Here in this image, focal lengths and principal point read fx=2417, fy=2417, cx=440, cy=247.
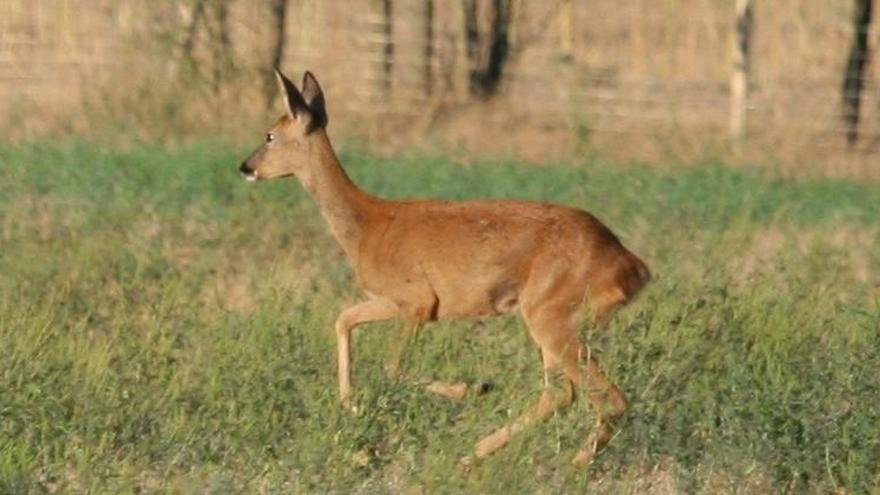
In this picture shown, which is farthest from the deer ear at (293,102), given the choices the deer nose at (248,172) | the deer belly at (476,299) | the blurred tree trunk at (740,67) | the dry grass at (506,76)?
the blurred tree trunk at (740,67)

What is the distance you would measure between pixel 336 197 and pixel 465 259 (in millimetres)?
1090

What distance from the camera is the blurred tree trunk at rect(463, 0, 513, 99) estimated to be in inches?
970

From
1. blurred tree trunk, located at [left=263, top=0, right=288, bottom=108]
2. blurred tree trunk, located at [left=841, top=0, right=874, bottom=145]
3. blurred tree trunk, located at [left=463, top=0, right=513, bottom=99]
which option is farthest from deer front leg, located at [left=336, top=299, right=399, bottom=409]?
blurred tree trunk, located at [left=463, top=0, right=513, bottom=99]

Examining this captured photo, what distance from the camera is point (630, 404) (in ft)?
30.2

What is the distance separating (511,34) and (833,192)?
7.30m

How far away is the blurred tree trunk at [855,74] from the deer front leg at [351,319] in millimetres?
13532

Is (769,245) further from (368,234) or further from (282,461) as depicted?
(282,461)

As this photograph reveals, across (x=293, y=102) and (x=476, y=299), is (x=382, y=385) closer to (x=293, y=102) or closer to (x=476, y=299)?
(x=476, y=299)

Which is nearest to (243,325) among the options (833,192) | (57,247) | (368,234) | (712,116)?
(368,234)

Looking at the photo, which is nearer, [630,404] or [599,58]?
[630,404]

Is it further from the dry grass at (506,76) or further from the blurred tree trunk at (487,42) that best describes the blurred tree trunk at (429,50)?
the blurred tree trunk at (487,42)

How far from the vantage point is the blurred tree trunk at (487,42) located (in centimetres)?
2464

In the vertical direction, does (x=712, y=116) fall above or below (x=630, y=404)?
below

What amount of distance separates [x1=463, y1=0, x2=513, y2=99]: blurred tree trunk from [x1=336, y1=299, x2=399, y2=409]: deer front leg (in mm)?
13900
